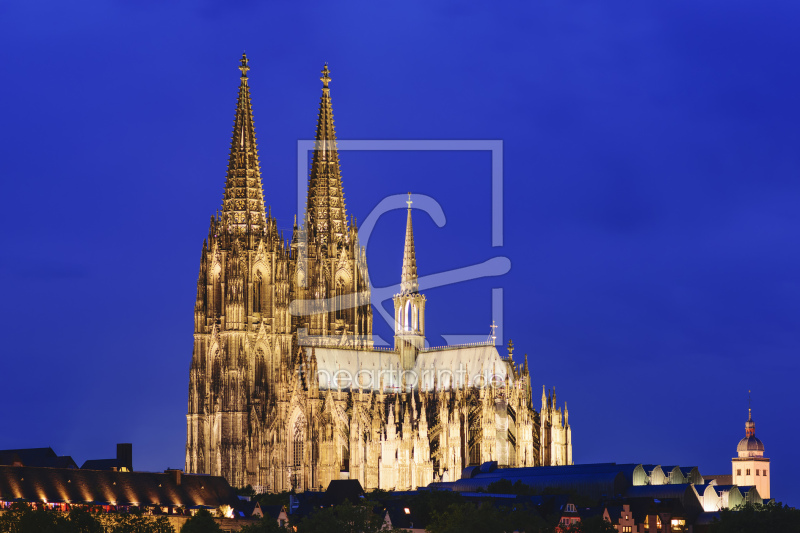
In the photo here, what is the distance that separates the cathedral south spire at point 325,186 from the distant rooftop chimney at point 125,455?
115 ft

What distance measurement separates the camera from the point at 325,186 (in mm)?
172750

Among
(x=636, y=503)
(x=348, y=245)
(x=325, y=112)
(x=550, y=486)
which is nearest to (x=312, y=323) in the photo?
(x=348, y=245)

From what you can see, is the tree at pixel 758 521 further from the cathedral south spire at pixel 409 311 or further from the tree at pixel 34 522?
the cathedral south spire at pixel 409 311

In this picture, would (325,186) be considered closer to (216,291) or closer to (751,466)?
(216,291)

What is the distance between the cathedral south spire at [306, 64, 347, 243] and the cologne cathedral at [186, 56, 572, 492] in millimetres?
133

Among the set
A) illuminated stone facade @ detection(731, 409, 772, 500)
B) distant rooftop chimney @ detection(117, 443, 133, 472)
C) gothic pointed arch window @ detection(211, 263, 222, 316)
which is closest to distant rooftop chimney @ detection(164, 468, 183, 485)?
distant rooftop chimney @ detection(117, 443, 133, 472)

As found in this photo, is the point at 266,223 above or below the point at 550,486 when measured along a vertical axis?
above

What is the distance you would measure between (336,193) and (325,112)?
7.71 meters

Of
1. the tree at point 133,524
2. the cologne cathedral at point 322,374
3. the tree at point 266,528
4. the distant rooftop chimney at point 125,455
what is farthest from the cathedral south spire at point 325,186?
the tree at point 266,528

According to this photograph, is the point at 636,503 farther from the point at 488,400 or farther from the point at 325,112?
the point at 325,112

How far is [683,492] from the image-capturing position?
129250mm

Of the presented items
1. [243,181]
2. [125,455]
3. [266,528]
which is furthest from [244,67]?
[266,528]

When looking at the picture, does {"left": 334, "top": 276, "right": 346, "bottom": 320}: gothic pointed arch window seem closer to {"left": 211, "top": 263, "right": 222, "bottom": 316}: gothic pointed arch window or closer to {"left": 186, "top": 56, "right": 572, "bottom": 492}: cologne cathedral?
{"left": 186, "top": 56, "right": 572, "bottom": 492}: cologne cathedral

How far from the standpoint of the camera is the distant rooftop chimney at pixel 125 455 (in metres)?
141
